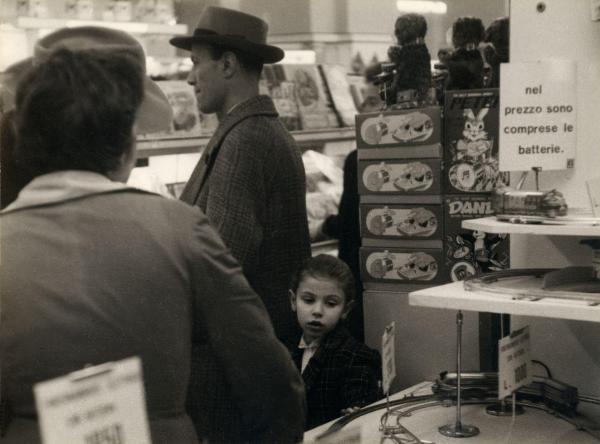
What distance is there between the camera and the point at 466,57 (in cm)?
258

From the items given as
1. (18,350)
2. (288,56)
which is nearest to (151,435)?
(18,350)

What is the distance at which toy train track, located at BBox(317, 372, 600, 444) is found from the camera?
2.11 metres

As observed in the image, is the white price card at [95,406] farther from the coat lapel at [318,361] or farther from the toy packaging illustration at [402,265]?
the toy packaging illustration at [402,265]

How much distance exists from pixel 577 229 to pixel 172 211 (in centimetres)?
93

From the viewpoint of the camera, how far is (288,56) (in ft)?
15.0

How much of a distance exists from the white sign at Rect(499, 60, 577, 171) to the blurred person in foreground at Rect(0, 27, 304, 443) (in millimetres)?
913

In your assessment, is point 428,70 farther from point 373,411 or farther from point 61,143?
point 61,143

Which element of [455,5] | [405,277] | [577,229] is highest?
[455,5]

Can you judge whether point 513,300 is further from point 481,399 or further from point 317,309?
point 317,309

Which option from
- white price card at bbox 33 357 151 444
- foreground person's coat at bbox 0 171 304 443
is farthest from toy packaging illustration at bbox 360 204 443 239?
white price card at bbox 33 357 151 444

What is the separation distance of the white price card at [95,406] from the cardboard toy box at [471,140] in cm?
155

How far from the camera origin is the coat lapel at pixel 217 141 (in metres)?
2.01

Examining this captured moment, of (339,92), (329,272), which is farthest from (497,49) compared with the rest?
(339,92)

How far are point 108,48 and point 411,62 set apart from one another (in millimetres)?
1473
